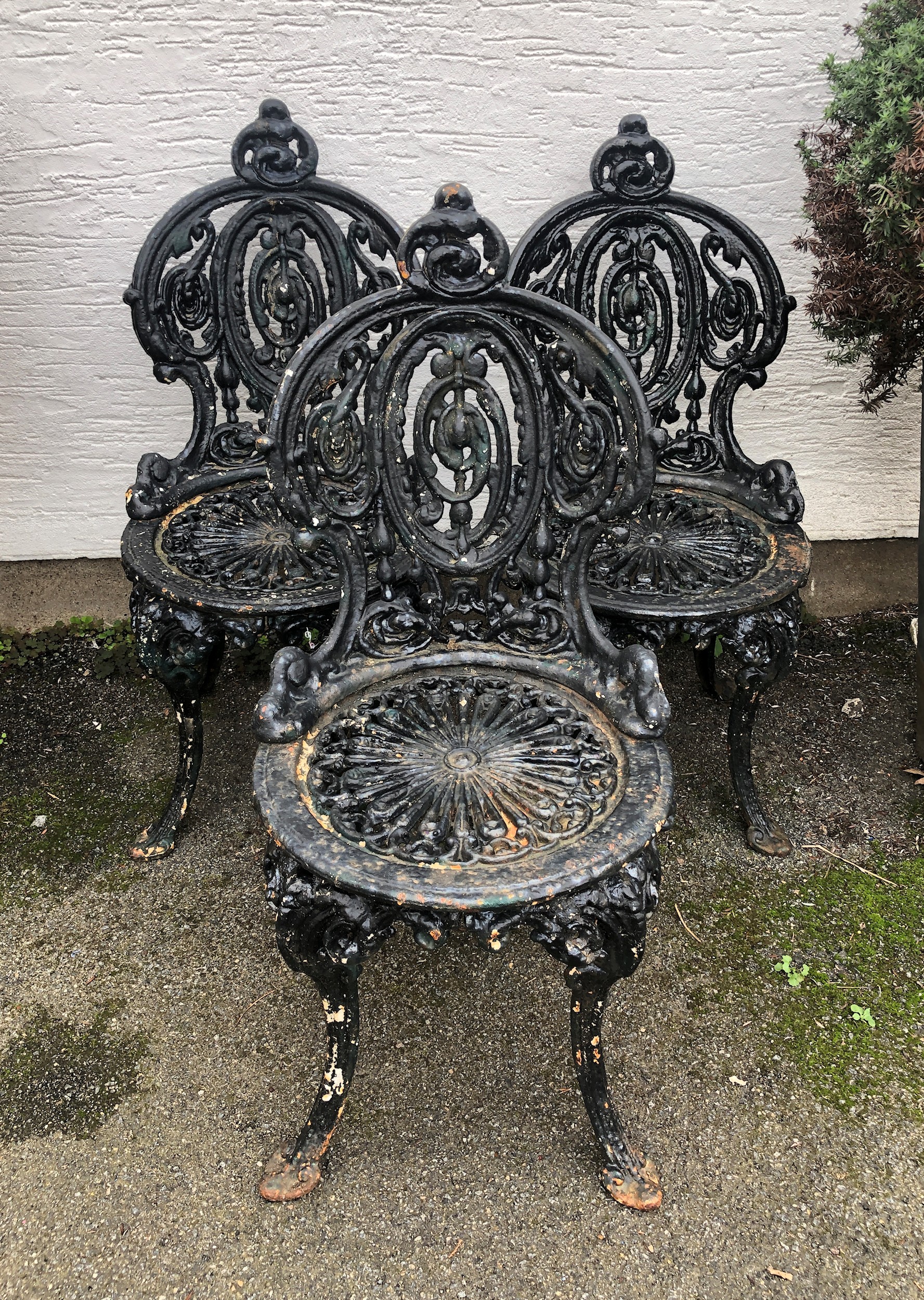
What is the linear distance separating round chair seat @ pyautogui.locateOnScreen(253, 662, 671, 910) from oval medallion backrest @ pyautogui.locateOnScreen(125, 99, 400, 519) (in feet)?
4.14

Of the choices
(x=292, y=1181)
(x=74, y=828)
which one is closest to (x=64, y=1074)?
(x=292, y=1181)

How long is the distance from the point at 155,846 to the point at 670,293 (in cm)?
245

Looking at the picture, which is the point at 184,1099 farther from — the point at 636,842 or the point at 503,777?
the point at 636,842

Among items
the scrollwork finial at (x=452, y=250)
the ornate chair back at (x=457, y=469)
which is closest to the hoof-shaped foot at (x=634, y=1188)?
the ornate chair back at (x=457, y=469)

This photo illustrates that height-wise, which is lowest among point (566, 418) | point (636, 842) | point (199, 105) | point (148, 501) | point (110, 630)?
point (110, 630)

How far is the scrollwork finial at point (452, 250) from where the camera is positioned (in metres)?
2.26

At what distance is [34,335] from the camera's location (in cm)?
384

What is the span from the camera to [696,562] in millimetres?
3016

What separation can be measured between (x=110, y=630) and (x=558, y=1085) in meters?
2.73

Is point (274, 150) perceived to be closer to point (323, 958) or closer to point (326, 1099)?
point (323, 958)

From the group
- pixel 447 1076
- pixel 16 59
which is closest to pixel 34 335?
pixel 16 59

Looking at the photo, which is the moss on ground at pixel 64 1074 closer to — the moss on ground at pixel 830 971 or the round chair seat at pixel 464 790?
the round chair seat at pixel 464 790

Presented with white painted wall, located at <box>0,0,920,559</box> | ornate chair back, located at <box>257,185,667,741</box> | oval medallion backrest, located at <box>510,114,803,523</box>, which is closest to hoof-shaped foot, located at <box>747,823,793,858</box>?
oval medallion backrest, located at <box>510,114,803,523</box>

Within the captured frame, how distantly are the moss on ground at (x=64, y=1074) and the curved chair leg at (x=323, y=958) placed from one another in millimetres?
490
